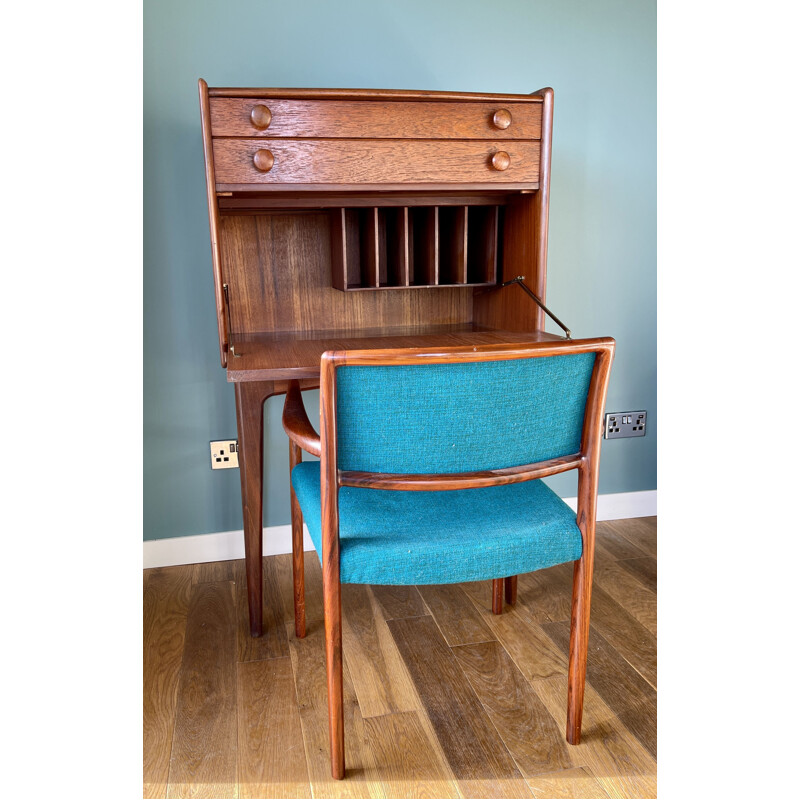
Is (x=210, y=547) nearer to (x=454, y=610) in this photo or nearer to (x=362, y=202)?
(x=454, y=610)

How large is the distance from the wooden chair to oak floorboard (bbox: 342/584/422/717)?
0.75 ft

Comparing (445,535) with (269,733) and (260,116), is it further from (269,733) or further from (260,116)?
(260,116)

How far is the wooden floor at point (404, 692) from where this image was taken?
1181 mm

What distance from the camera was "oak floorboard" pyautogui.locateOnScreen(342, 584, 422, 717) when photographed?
138 centimetres

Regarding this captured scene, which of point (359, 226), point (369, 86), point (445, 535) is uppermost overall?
point (369, 86)

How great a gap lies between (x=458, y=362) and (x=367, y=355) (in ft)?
0.43

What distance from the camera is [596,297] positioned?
2168mm

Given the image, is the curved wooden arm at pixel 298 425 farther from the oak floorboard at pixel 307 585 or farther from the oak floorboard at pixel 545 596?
the oak floorboard at pixel 545 596

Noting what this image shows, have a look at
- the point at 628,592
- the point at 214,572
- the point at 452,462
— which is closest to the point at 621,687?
the point at 628,592

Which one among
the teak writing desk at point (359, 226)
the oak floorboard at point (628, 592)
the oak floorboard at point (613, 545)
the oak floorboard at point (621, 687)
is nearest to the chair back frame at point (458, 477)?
the oak floorboard at point (621, 687)

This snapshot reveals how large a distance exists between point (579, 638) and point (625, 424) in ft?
3.91

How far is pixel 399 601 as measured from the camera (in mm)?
1797

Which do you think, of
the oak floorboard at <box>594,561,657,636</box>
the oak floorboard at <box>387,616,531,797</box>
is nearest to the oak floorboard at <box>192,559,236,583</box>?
the oak floorboard at <box>387,616,531,797</box>

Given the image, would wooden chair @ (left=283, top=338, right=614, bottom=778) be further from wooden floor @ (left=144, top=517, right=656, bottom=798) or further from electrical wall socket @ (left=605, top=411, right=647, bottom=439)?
electrical wall socket @ (left=605, top=411, right=647, bottom=439)
